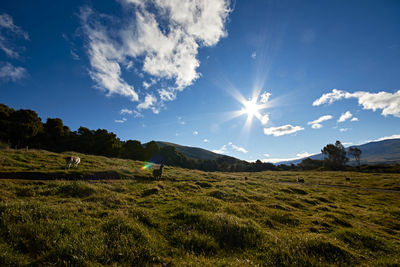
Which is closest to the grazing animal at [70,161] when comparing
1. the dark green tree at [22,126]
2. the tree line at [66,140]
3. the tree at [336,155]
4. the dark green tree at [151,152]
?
the tree line at [66,140]

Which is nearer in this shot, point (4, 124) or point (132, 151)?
point (4, 124)

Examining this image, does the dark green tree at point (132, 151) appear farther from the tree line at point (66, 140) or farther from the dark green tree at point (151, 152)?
the dark green tree at point (151, 152)

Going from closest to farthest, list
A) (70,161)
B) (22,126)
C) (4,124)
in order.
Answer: (70,161) → (4,124) → (22,126)

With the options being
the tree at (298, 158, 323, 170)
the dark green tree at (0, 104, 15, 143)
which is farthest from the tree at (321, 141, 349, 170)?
the dark green tree at (0, 104, 15, 143)

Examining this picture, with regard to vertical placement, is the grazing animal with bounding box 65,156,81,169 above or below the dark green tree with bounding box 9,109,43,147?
below

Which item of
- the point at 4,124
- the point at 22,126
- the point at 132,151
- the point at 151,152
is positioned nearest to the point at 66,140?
the point at 22,126

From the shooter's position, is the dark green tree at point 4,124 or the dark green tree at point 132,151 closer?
the dark green tree at point 4,124

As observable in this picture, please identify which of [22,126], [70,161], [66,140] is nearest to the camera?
[70,161]

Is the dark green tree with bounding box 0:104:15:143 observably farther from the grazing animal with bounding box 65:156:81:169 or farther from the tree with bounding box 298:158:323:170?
the tree with bounding box 298:158:323:170

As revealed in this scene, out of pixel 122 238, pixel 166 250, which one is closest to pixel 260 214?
pixel 166 250

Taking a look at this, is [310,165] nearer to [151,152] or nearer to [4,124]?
[151,152]

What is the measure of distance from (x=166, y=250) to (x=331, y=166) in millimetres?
132914

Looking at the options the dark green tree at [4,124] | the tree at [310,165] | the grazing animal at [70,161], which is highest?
the dark green tree at [4,124]

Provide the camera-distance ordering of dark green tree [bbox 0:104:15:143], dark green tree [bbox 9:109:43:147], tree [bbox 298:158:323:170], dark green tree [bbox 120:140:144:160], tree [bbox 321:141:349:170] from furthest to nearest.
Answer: tree [bbox 298:158:323:170] → tree [bbox 321:141:349:170] → dark green tree [bbox 120:140:144:160] → dark green tree [bbox 9:109:43:147] → dark green tree [bbox 0:104:15:143]
